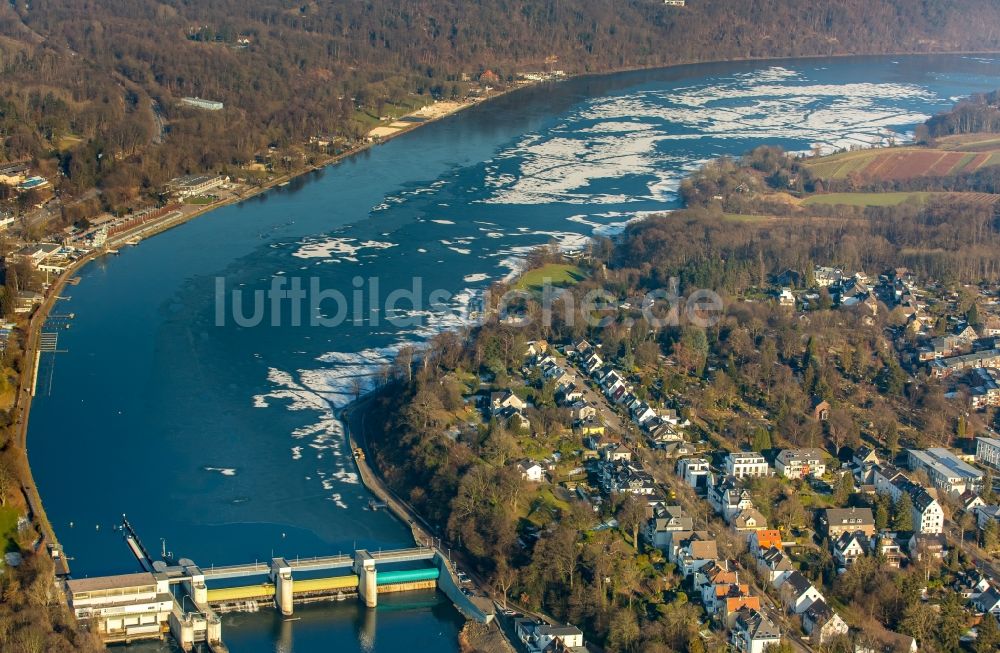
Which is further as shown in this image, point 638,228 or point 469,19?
point 469,19

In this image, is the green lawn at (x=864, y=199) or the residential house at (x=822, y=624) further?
the green lawn at (x=864, y=199)

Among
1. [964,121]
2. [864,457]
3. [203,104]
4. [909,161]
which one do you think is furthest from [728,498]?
[964,121]

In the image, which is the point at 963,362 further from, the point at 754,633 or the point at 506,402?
the point at 754,633

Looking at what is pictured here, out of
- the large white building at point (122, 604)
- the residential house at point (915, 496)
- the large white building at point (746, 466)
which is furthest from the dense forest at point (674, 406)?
the large white building at point (122, 604)

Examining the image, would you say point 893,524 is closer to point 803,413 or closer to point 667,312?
point 803,413

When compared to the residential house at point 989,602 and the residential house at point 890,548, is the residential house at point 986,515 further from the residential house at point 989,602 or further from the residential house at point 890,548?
the residential house at point 989,602

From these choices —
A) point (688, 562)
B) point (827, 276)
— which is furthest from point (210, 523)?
point (827, 276)
